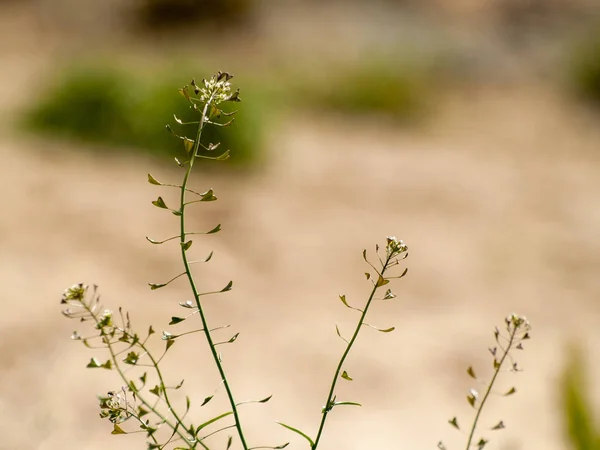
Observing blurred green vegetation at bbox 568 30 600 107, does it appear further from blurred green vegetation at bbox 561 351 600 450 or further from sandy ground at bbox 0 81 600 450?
blurred green vegetation at bbox 561 351 600 450

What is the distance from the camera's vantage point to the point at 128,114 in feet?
20.1

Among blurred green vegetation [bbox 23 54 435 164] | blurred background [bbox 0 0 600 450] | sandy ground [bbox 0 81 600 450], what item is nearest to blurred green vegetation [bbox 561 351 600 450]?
blurred background [bbox 0 0 600 450]

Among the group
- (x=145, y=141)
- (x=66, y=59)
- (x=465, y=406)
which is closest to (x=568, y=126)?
(x=145, y=141)

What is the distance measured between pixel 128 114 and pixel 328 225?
251cm

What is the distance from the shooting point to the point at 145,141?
19.0ft

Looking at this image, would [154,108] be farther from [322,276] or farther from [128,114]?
[322,276]

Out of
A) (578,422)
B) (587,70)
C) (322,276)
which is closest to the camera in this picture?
(578,422)

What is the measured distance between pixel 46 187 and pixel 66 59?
4.59 metres

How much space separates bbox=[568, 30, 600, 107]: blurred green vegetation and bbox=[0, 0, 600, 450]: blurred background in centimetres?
3

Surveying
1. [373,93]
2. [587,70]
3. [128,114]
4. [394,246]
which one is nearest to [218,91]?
[394,246]

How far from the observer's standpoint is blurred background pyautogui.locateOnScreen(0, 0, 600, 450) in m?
2.69

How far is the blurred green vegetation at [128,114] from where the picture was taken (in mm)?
5715

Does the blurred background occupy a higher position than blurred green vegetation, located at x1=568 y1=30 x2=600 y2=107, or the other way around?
blurred green vegetation, located at x1=568 y1=30 x2=600 y2=107

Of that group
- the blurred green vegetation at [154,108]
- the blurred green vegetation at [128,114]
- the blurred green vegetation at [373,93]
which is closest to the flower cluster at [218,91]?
the blurred green vegetation at [154,108]
